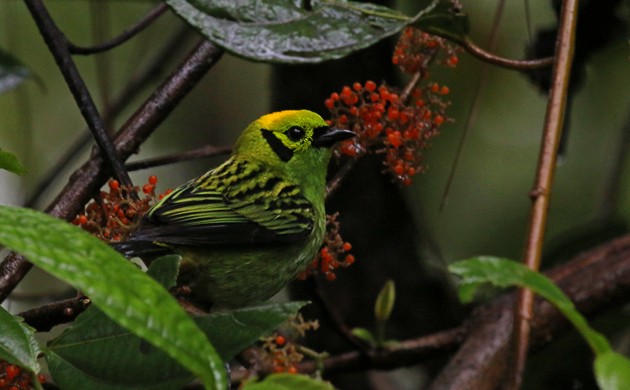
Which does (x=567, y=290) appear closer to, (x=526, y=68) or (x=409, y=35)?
(x=409, y=35)

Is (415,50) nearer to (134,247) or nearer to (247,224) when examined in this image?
(247,224)

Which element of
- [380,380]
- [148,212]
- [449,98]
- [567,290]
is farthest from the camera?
[449,98]

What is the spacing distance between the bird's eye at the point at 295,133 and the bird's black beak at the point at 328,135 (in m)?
0.07

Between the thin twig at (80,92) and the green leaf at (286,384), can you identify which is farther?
the thin twig at (80,92)

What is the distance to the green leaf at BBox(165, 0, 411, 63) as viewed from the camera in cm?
173

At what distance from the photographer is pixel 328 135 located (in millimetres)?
2566

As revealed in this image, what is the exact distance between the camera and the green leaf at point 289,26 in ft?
5.67

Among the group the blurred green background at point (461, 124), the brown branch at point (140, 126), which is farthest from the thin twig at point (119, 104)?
the brown branch at point (140, 126)

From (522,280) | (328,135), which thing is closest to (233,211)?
(328,135)

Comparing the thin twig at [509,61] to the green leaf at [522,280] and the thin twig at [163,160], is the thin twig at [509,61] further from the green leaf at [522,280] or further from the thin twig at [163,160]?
the thin twig at [163,160]

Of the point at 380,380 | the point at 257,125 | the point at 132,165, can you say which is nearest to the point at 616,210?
the point at 380,380

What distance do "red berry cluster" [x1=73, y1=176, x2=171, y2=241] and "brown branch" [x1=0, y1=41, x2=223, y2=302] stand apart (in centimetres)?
15

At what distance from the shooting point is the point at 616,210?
4.04 meters

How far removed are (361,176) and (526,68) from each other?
6.21 feet
